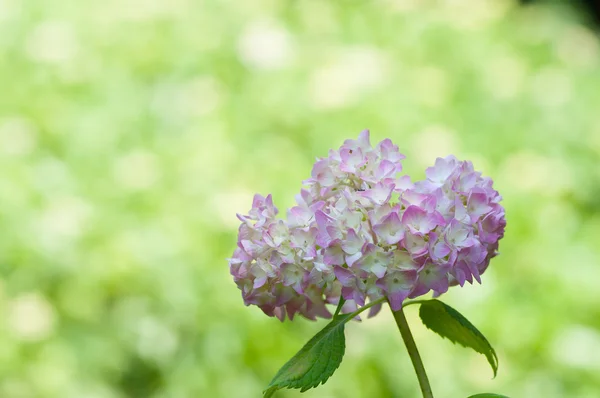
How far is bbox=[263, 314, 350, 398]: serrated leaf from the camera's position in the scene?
0.52m

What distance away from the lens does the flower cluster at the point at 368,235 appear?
0.49 m

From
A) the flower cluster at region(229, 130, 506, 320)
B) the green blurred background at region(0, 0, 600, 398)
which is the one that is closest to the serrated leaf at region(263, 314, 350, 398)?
the flower cluster at region(229, 130, 506, 320)

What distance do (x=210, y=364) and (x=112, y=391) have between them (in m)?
0.24

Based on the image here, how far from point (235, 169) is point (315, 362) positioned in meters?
1.84

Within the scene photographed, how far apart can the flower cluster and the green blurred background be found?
1.38 m

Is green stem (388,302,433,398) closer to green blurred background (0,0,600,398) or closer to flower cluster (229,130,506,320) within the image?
flower cluster (229,130,506,320)

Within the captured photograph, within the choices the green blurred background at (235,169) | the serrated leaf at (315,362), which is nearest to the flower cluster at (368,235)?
the serrated leaf at (315,362)

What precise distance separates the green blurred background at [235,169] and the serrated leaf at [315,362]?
1365 mm

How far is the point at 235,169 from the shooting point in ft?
7.72

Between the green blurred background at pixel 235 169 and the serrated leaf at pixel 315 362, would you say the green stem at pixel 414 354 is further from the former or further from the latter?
the green blurred background at pixel 235 169

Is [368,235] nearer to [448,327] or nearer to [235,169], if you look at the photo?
[448,327]

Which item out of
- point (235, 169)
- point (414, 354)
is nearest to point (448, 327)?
point (414, 354)

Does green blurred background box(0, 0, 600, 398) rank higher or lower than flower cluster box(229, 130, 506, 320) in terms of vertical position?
higher

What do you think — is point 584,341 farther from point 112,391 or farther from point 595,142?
point 112,391
